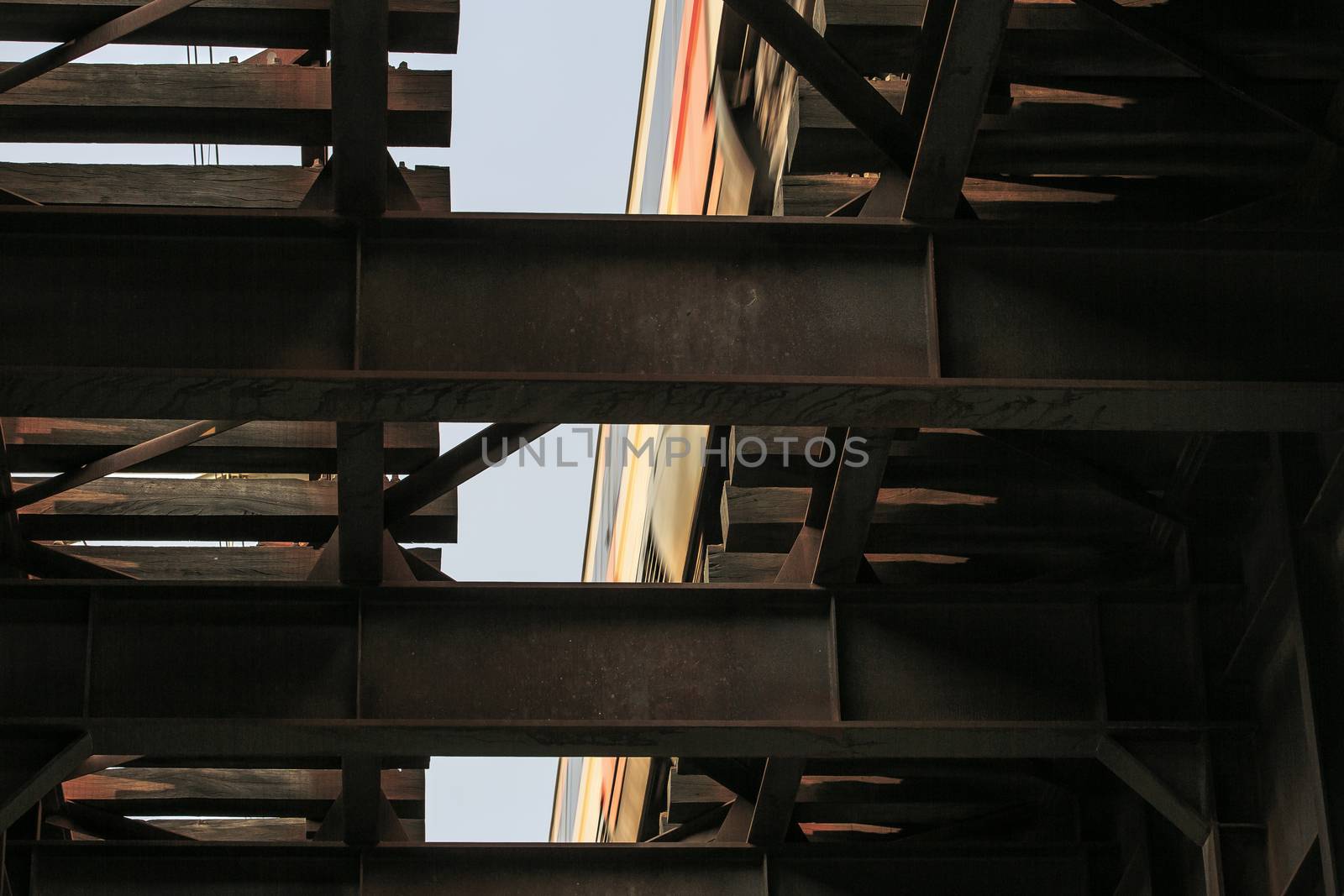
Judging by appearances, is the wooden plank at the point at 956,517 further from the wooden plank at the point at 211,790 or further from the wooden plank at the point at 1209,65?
the wooden plank at the point at 211,790

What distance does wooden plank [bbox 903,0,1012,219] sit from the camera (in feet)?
18.5

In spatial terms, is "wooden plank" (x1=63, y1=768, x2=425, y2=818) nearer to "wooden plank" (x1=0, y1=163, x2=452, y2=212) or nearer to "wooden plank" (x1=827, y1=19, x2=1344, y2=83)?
"wooden plank" (x1=0, y1=163, x2=452, y2=212)

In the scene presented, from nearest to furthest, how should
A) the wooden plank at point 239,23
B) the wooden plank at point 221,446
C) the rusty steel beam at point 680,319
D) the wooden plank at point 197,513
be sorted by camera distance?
the rusty steel beam at point 680,319
the wooden plank at point 239,23
the wooden plank at point 221,446
the wooden plank at point 197,513

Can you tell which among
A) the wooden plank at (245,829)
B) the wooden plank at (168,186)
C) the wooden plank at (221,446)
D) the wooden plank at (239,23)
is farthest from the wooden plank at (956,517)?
the wooden plank at (245,829)

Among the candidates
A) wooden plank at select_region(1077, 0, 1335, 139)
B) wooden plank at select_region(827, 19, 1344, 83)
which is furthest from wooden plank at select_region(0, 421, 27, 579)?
wooden plank at select_region(1077, 0, 1335, 139)

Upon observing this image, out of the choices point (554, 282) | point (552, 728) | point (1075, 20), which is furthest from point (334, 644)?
point (1075, 20)

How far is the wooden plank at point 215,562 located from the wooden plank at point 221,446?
1.30 feet

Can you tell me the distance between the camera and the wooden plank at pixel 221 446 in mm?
8219

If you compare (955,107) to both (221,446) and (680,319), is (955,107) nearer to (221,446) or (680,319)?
(680,319)

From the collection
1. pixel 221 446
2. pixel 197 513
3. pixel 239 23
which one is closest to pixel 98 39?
pixel 239 23

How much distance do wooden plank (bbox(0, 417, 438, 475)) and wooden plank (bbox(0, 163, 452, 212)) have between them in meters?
1.13

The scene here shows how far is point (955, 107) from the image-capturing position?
5906 mm

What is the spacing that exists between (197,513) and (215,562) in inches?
10.5

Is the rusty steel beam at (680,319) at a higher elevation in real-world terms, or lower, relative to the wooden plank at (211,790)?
higher
